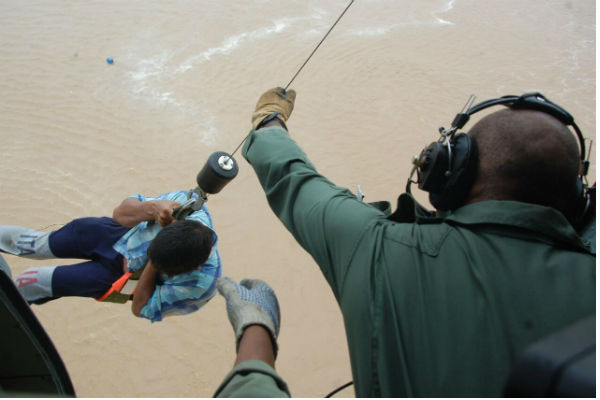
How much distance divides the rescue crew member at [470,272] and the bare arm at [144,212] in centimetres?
134

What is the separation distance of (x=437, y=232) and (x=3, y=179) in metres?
5.22

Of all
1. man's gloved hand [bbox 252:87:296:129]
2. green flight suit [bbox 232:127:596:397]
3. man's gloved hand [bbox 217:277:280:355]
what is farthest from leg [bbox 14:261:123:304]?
green flight suit [bbox 232:127:596:397]

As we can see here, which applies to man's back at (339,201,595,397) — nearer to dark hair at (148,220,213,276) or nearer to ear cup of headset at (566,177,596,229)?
ear cup of headset at (566,177,596,229)

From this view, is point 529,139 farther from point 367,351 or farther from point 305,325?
point 305,325

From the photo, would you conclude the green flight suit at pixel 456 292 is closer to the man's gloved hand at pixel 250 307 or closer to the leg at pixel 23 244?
the man's gloved hand at pixel 250 307

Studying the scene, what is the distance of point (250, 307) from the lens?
1.70m

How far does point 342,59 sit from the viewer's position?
716 centimetres

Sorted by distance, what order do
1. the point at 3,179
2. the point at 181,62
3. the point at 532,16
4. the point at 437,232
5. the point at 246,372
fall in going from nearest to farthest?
the point at 437,232 < the point at 246,372 < the point at 3,179 < the point at 181,62 < the point at 532,16

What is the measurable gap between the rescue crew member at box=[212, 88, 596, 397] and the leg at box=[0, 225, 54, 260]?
2.19m

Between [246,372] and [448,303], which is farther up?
[448,303]

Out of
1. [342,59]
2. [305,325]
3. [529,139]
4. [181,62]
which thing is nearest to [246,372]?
[529,139]

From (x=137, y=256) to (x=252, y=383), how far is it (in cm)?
159

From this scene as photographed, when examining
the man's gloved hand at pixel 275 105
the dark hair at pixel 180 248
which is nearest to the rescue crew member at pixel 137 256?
the dark hair at pixel 180 248

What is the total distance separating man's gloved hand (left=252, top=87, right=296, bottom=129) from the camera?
1.73m
